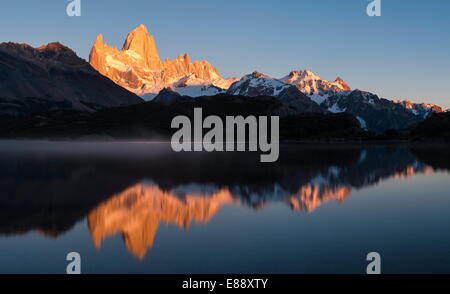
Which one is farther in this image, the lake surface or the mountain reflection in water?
the mountain reflection in water

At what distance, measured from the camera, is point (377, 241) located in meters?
27.4

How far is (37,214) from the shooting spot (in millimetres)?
35219

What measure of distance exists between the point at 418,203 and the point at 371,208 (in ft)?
22.2

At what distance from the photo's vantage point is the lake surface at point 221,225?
22969 millimetres

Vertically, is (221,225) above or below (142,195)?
below

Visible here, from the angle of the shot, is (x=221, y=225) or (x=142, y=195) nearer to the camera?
(x=221, y=225)

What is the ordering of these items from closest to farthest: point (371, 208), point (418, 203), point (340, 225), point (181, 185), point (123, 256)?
point (123, 256) < point (340, 225) < point (371, 208) < point (418, 203) < point (181, 185)

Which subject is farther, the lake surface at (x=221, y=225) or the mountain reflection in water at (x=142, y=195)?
the mountain reflection in water at (x=142, y=195)

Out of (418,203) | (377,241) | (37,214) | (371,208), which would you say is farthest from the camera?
(418,203)

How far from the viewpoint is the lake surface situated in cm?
2297

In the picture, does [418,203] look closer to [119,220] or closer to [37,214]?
[119,220]

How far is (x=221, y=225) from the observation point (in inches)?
1277
